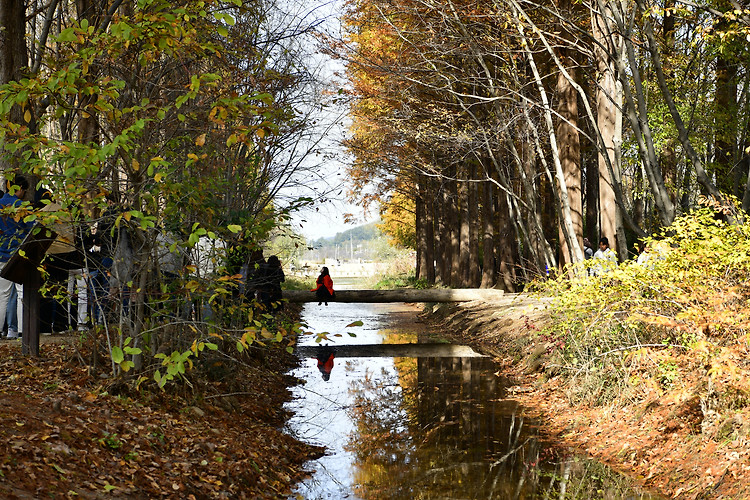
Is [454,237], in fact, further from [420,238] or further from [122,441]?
[122,441]

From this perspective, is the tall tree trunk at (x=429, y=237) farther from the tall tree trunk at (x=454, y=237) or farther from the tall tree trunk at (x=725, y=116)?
the tall tree trunk at (x=725, y=116)

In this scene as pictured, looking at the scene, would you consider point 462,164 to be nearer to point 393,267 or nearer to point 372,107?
point 372,107

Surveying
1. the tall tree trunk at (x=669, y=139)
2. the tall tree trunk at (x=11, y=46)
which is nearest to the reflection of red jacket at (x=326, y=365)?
the tall tree trunk at (x=11, y=46)

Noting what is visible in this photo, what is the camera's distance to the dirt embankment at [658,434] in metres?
6.11

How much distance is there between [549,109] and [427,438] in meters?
6.09

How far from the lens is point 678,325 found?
7.17 metres

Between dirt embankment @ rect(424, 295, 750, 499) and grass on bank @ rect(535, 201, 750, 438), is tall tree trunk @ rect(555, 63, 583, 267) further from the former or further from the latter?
grass on bank @ rect(535, 201, 750, 438)

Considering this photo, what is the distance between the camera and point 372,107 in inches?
875

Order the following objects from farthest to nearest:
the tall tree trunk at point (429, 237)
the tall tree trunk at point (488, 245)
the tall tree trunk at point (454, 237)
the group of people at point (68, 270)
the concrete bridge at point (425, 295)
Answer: the tall tree trunk at point (429, 237) < the tall tree trunk at point (454, 237) < the tall tree trunk at point (488, 245) < the concrete bridge at point (425, 295) < the group of people at point (68, 270)

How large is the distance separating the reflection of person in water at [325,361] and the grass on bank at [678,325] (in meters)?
4.78

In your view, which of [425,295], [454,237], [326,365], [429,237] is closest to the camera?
[326,365]

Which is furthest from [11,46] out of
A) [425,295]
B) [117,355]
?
[425,295]

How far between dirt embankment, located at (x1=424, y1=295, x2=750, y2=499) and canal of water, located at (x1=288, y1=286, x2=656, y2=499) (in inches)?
10.8

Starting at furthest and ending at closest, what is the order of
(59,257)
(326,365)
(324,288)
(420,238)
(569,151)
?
1. (420,238)
2. (324,288)
3. (569,151)
4. (326,365)
5. (59,257)
